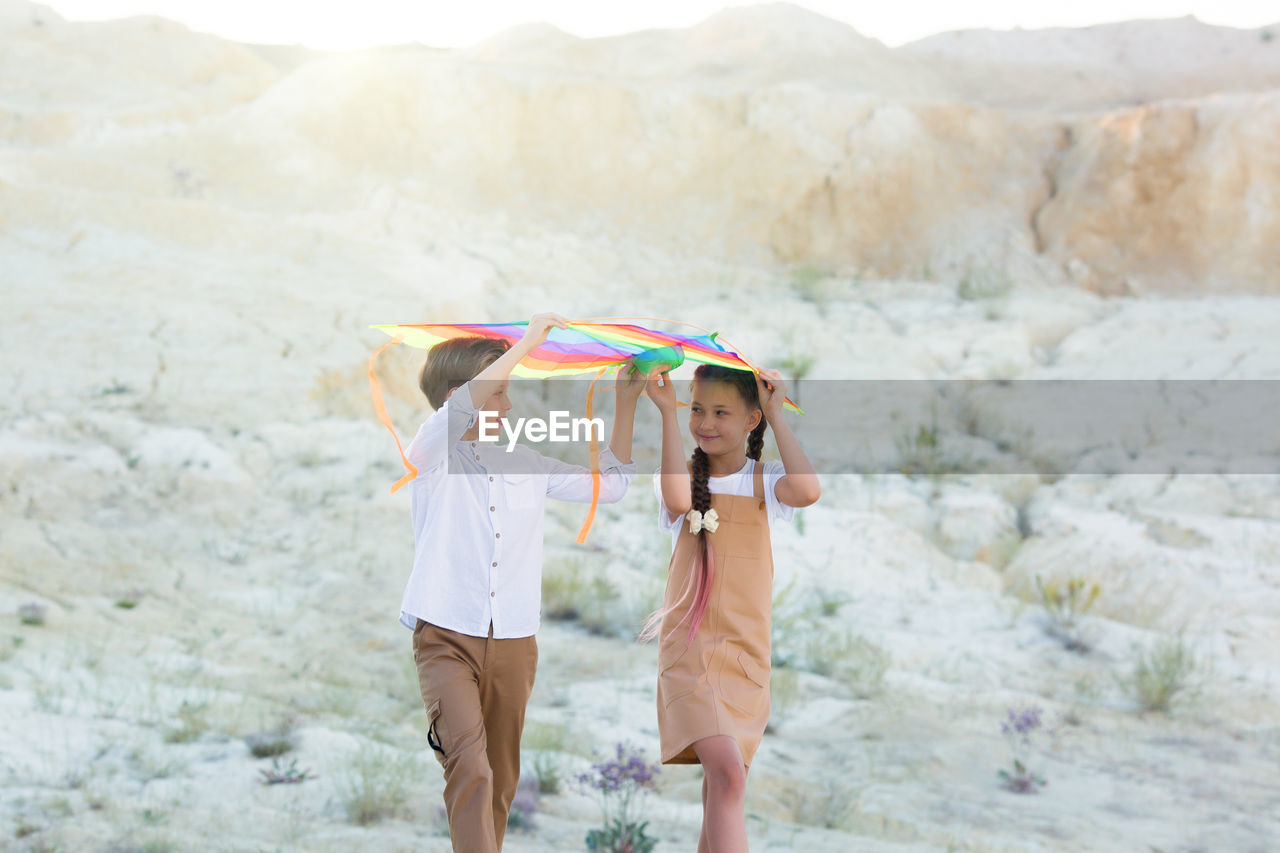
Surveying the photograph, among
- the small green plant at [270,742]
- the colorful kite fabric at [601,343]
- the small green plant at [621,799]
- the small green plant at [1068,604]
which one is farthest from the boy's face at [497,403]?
the small green plant at [1068,604]

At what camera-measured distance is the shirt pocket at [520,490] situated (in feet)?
8.50

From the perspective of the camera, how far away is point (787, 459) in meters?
2.57

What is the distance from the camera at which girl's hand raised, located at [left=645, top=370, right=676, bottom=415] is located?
2623 mm

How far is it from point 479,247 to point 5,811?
7683 mm

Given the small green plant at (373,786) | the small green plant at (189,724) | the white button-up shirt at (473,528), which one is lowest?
the small green plant at (373,786)

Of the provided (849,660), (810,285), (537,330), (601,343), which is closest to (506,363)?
(537,330)

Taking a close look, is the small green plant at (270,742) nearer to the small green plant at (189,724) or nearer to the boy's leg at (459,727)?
the small green plant at (189,724)

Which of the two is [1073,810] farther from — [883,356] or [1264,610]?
[883,356]

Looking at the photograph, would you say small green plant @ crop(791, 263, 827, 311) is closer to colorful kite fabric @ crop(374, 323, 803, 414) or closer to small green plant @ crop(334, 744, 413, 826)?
small green plant @ crop(334, 744, 413, 826)

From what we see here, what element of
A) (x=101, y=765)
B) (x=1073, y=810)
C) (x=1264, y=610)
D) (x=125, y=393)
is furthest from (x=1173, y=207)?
(x=101, y=765)

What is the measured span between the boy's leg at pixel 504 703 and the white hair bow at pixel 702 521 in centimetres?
47

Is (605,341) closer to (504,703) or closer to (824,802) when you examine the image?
(504,703)

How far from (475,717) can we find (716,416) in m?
0.93

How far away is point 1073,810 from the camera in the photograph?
167 inches
